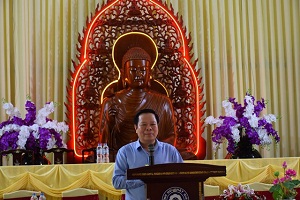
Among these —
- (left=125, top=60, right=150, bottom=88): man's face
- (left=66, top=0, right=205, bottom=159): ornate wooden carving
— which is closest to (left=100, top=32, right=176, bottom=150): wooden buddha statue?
(left=125, top=60, right=150, bottom=88): man's face

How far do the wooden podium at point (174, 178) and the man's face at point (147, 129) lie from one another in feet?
1.67

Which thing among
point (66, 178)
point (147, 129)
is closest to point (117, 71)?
point (66, 178)

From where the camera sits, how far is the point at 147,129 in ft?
8.84

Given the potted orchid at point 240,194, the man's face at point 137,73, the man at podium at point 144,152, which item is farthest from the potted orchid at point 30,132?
the potted orchid at point 240,194

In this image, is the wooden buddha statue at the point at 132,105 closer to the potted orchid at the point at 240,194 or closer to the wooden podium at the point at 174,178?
the potted orchid at the point at 240,194

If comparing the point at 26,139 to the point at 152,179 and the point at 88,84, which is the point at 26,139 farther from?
the point at 152,179

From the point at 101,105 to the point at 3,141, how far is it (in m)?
1.08

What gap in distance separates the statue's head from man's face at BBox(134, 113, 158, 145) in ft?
10.2

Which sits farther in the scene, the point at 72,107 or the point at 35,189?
the point at 72,107

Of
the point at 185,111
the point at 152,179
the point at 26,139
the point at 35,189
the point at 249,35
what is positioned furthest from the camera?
the point at 249,35

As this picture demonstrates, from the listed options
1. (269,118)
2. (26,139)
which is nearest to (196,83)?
(269,118)

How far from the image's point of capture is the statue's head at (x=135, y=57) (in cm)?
581

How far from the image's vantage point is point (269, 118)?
5.61m

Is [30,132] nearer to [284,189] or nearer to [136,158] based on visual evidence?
[136,158]
